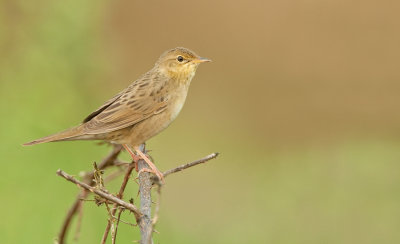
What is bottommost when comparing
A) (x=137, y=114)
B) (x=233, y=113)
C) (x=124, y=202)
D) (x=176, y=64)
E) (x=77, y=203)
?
(x=124, y=202)

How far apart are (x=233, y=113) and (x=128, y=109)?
257 inches

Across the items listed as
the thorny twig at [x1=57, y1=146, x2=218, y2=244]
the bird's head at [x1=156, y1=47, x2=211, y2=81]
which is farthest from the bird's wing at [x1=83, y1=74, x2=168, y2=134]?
the thorny twig at [x1=57, y1=146, x2=218, y2=244]

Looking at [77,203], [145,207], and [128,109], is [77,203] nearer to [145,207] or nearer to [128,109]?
[145,207]

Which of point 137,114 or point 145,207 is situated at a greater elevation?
point 137,114

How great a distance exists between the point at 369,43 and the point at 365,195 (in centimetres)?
659

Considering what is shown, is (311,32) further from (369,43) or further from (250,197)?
(250,197)

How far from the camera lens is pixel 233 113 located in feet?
35.8

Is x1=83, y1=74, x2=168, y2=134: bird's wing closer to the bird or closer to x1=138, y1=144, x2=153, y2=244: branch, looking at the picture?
the bird

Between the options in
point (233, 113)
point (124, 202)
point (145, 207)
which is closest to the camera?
point (124, 202)

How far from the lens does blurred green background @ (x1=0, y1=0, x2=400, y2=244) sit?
610 cm

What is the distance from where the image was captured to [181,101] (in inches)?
185

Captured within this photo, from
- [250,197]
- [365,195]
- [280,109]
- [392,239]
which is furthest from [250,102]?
[392,239]

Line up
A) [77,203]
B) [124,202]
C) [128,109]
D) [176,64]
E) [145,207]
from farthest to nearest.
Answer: [176,64], [128,109], [77,203], [145,207], [124,202]

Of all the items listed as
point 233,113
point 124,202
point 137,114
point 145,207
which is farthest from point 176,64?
point 233,113
